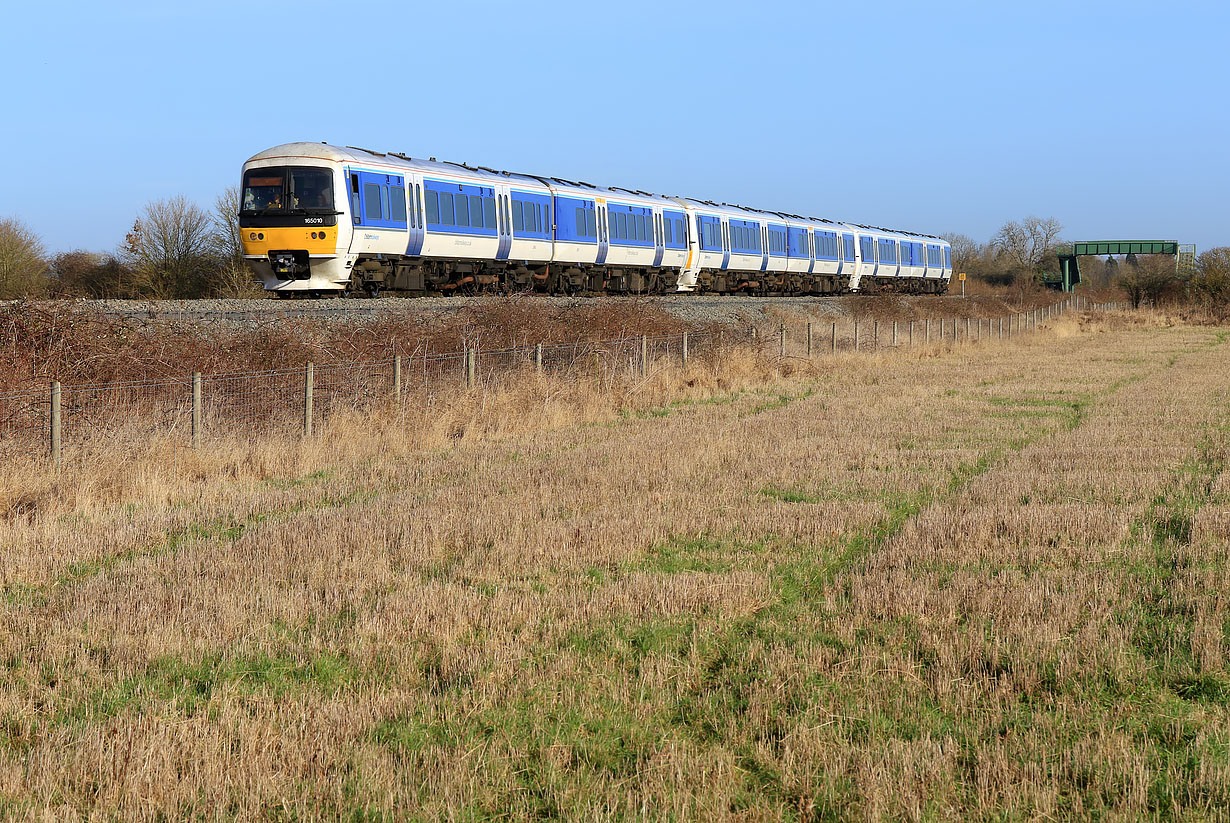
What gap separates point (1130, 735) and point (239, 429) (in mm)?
11555

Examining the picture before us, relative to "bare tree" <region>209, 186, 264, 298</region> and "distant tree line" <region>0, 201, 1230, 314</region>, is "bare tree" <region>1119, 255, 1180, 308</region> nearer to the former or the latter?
"distant tree line" <region>0, 201, 1230, 314</region>

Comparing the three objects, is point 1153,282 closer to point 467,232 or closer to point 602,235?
point 602,235

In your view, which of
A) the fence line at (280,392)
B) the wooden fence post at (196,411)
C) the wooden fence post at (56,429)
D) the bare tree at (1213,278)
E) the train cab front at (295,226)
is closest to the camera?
the wooden fence post at (56,429)

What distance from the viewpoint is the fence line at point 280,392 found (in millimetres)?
12398

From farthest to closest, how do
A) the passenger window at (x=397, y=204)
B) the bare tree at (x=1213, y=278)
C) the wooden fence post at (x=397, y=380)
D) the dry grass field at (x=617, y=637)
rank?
the bare tree at (x=1213, y=278) < the passenger window at (x=397, y=204) < the wooden fence post at (x=397, y=380) < the dry grass field at (x=617, y=637)

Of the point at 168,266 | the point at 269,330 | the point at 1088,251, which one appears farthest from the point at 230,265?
the point at 1088,251

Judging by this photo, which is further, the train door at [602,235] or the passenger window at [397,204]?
the train door at [602,235]

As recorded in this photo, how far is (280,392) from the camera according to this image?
1570cm

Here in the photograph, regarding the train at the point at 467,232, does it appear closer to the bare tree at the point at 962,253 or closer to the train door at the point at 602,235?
the train door at the point at 602,235

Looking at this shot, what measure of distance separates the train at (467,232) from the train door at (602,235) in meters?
0.06

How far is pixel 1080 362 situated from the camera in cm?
3191

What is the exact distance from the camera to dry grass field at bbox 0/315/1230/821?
4684 millimetres

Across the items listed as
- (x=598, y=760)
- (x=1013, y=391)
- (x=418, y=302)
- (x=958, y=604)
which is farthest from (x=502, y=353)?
(x=598, y=760)

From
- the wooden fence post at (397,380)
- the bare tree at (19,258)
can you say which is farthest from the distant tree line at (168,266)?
the wooden fence post at (397,380)
